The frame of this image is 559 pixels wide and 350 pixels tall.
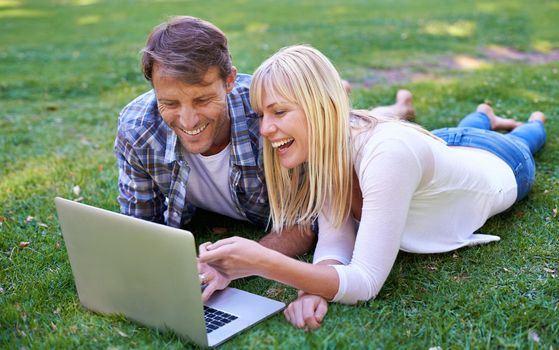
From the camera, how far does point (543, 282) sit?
266 cm

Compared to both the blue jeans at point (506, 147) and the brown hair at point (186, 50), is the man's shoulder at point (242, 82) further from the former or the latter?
the blue jeans at point (506, 147)

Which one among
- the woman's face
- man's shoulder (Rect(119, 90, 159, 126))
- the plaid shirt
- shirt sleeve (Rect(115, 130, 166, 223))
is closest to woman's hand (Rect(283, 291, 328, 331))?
the woman's face

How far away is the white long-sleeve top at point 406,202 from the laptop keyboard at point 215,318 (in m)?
0.44

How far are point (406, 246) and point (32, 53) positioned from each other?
8.54m

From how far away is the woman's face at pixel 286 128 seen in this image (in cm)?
263

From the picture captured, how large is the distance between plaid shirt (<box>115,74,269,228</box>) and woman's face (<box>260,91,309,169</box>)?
16.8 inches

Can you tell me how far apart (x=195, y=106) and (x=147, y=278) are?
918 mm

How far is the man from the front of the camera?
2785mm

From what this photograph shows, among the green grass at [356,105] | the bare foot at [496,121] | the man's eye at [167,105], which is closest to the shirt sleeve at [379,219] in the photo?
the green grass at [356,105]

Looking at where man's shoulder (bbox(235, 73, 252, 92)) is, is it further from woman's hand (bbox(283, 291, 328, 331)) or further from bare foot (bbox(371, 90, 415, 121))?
bare foot (bbox(371, 90, 415, 121))

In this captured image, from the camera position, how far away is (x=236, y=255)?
2.33 metres

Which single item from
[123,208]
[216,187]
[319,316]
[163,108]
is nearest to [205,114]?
[163,108]

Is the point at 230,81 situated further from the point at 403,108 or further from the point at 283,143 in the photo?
the point at 403,108

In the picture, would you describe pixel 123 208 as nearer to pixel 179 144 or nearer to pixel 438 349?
pixel 179 144
